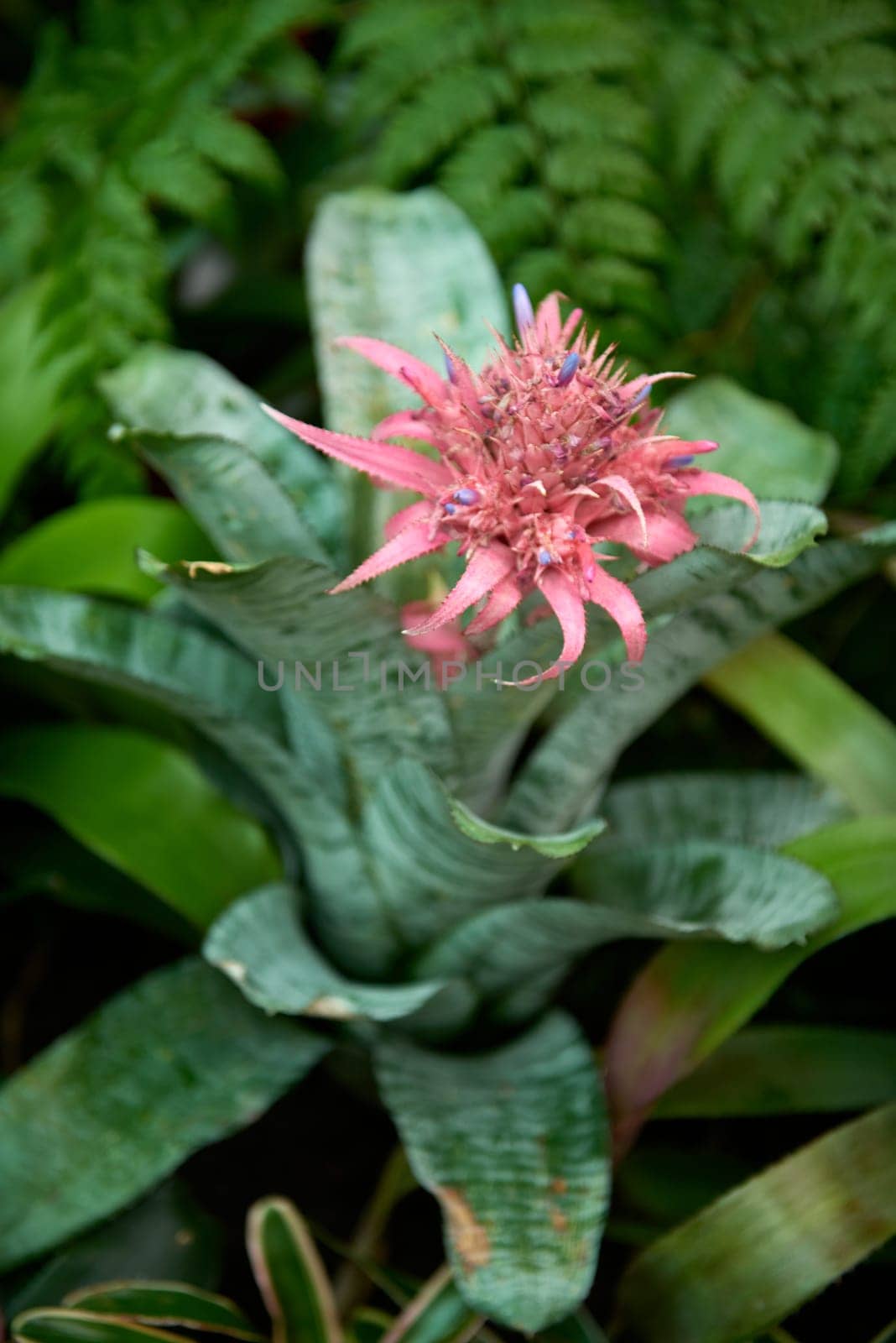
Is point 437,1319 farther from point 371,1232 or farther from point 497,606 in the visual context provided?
point 497,606

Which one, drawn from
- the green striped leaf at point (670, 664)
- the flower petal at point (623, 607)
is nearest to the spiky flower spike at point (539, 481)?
the flower petal at point (623, 607)

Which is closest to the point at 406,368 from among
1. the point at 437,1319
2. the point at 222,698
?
the point at 222,698

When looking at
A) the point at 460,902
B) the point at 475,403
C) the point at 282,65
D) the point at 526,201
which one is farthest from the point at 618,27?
the point at 460,902

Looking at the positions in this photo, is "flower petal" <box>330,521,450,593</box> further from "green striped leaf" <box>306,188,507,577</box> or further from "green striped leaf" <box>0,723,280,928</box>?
"green striped leaf" <box>0,723,280,928</box>

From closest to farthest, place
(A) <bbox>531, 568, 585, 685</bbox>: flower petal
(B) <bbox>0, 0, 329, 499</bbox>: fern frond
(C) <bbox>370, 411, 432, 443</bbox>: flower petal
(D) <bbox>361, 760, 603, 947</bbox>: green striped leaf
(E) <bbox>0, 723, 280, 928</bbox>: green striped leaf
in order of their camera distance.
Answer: (A) <bbox>531, 568, 585, 685</bbox>: flower petal → (C) <bbox>370, 411, 432, 443</bbox>: flower petal → (D) <bbox>361, 760, 603, 947</bbox>: green striped leaf → (E) <bbox>0, 723, 280, 928</bbox>: green striped leaf → (B) <bbox>0, 0, 329, 499</bbox>: fern frond

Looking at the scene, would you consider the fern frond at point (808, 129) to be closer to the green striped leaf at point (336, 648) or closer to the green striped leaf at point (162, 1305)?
the green striped leaf at point (336, 648)

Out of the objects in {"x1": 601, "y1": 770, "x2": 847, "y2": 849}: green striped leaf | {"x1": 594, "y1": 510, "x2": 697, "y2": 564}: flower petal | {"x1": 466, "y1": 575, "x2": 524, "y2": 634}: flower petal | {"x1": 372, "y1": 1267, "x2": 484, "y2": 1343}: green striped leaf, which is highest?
{"x1": 594, "y1": 510, "x2": 697, "y2": 564}: flower petal

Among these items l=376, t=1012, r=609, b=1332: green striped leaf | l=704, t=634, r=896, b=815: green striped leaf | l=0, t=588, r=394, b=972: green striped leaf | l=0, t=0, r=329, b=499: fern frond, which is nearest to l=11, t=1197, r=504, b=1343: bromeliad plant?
l=376, t=1012, r=609, b=1332: green striped leaf

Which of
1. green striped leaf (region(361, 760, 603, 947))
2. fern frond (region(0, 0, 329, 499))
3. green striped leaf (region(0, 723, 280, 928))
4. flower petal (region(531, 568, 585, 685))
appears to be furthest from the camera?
fern frond (region(0, 0, 329, 499))
